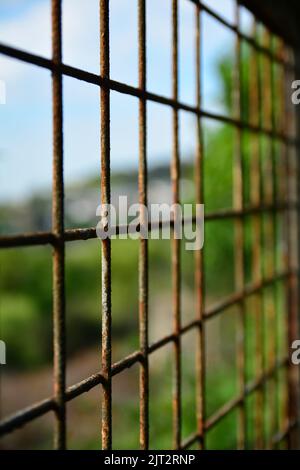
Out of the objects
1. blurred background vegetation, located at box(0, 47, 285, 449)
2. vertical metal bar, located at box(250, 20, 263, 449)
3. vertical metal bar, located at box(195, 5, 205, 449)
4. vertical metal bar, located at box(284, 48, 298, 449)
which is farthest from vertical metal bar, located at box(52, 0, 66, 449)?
blurred background vegetation, located at box(0, 47, 285, 449)

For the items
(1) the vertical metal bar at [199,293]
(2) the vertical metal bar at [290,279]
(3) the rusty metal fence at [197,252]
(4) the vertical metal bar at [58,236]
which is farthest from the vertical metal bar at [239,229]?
(4) the vertical metal bar at [58,236]

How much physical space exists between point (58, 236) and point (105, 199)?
12cm

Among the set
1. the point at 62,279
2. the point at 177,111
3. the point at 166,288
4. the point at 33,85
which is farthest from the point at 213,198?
the point at 33,85

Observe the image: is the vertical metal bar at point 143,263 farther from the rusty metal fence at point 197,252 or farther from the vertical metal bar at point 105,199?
the vertical metal bar at point 105,199

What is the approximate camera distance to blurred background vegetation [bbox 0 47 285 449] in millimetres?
4004

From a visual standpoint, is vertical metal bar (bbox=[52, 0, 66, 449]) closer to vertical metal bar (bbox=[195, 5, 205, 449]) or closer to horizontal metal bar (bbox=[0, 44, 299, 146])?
horizontal metal bar (bbox=[0, 44, 299, 146])

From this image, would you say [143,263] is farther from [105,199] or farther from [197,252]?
[197,252]

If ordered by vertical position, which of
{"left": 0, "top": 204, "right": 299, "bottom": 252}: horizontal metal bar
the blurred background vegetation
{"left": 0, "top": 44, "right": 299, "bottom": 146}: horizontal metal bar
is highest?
{"left": 0, "top": 44, "right": 299, "bottom": 146}: horizontal metal bar

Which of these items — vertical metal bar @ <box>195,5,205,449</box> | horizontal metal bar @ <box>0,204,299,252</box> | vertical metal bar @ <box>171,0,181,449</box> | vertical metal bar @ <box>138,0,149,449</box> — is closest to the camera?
horizontal metal bar @ <box>0,204,299,252</box>

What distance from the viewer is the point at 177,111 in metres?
1.01

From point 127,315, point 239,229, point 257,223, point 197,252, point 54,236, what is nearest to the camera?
point 54,236

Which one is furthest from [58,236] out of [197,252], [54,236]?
[197,252]

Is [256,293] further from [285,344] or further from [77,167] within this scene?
[77,167]

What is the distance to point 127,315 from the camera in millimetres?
9602
